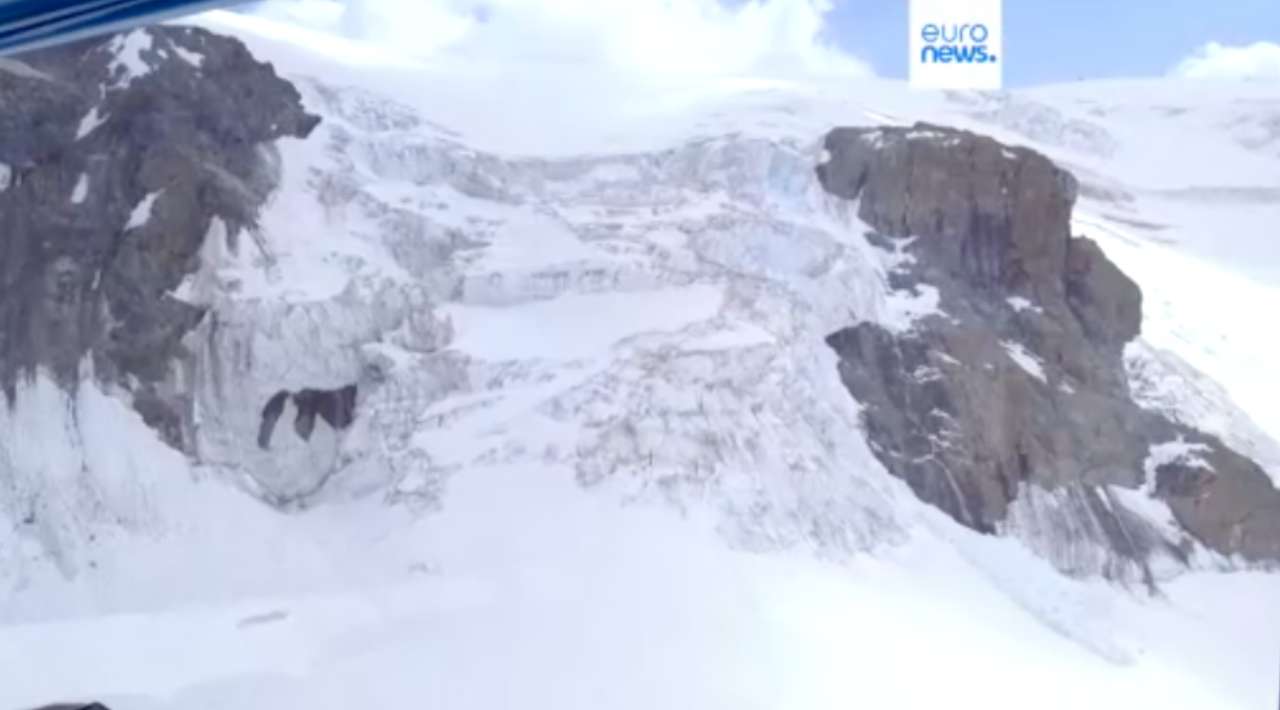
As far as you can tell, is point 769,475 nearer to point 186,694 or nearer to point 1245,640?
point 1245,640

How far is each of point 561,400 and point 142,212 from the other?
1126 millimetres

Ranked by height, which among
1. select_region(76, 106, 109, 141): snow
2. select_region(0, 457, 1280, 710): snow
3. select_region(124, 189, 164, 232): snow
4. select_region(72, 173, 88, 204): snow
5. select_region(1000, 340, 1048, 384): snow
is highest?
select_region(76, 106, 109, 141): snow

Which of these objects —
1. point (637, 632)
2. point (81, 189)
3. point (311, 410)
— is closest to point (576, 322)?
point (311, 410)

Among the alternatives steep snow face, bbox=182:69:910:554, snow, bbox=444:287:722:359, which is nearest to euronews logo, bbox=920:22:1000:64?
steep snow face, bbox=182:69:910:554

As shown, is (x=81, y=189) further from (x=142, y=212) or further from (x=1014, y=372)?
(x=1014, y=372)

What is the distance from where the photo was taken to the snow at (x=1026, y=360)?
12.8 ft

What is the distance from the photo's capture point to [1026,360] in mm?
3918

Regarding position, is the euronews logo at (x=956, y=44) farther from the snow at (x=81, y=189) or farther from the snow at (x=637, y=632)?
the snow at (x=81, y=189)

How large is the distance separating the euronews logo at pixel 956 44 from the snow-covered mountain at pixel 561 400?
64mm

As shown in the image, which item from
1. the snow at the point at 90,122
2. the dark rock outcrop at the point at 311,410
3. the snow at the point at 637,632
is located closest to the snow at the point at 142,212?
the snow at the point at 90,122

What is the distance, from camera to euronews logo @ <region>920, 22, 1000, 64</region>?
3.82 meters

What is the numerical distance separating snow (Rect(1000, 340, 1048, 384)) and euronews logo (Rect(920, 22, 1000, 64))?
0.66 metres

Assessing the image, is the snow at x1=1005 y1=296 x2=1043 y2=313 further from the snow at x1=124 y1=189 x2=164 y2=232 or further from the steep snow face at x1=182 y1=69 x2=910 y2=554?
the snow at x1=124 y1=189 x2=164 y2=232

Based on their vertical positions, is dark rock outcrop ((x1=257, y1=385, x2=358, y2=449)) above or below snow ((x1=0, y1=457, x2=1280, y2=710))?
above
